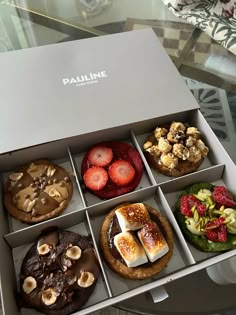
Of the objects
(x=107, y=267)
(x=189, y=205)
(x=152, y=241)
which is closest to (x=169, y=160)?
(x=189, y=205)

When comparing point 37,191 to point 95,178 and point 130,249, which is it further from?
point 130,249

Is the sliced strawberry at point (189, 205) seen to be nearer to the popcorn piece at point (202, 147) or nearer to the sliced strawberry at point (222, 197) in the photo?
the sliced strawberry at point (222, 197)

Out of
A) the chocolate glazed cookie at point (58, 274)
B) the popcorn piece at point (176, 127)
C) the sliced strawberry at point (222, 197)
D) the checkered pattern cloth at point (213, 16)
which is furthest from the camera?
the checkered pattern cloth at point (213, 16)

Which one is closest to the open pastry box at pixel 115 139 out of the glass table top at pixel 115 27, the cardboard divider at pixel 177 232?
the cardboard divider at pixel 177 232

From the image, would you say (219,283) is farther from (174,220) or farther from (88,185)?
(88,185)

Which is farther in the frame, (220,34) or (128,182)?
(220,34)

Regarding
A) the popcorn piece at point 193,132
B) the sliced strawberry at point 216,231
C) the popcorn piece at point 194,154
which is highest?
the popcorn piece at point 193,132

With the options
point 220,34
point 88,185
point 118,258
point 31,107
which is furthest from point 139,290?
point 220,34
